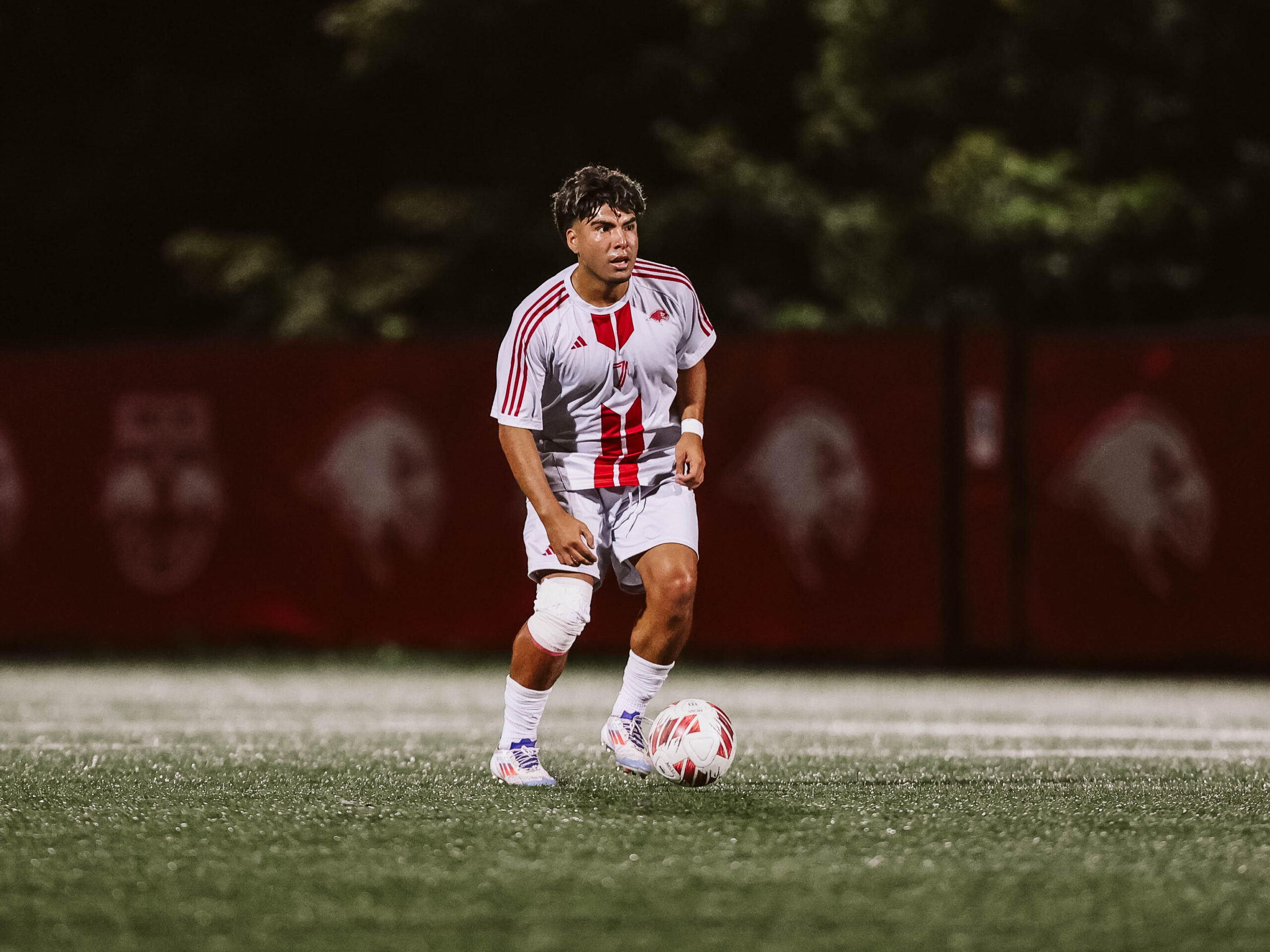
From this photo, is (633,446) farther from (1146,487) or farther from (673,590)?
(1146,487)

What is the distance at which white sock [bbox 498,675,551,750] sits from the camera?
5.89 metres

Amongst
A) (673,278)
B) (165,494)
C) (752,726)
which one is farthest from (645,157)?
(673,278)

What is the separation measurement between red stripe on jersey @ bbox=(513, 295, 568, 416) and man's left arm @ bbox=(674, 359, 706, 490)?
0.56 metres

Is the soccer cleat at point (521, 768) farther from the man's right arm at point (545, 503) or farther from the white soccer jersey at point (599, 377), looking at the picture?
the white soccer jersey at point (599, 377)

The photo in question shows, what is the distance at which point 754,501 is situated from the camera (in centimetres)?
1187

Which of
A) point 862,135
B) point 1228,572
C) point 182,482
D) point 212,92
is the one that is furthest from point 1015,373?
point 212,92

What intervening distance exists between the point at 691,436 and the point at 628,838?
67.2 inches

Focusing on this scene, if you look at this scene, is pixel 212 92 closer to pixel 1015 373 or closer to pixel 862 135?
pixel 862 135

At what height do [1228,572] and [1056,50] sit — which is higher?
[1056,50]

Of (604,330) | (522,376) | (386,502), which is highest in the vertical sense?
(604,330)

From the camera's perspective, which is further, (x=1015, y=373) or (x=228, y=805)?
(x=1015, y=373)

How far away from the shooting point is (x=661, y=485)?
6035 millimetres

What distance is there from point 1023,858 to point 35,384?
10122 millimetres

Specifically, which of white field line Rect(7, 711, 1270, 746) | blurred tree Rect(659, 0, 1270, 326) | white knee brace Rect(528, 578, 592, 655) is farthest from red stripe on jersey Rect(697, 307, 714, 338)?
blurred tree Rect(659, 0, 1270, 326)
